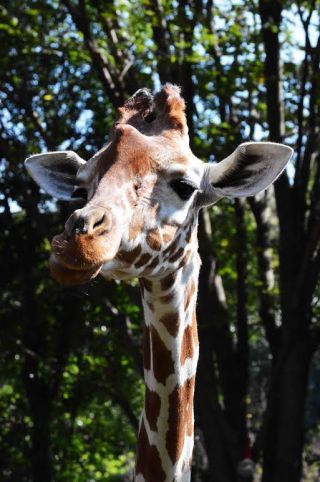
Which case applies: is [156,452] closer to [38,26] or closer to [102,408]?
[38,26]

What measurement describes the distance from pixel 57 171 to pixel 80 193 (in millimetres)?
602

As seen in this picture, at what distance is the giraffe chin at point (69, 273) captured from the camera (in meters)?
Result: 3.15

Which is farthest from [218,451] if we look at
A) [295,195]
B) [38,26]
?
[38,26]

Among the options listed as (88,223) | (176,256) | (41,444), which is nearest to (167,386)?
(176,256)

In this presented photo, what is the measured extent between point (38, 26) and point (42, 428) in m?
7.17

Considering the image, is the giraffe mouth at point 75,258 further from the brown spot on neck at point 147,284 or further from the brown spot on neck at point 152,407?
the brown spot on neck at point 152,407

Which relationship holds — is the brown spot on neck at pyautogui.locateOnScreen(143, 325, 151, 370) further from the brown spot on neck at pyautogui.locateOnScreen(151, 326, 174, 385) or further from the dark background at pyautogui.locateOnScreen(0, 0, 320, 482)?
the dark background at pyautogui.locateOnScreen(0, 0, 320, 482)

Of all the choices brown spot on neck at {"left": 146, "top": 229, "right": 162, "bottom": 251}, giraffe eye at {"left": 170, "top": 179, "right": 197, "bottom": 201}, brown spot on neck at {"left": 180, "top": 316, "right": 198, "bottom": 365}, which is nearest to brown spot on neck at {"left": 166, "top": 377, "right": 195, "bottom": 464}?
brown spot on neck at {"left": 180, "top": 316, "right": 198, "bottom": 365}

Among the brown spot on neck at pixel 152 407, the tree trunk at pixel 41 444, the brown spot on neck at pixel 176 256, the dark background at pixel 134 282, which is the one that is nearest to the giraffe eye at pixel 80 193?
the brown spot on neck at pixel 176 256

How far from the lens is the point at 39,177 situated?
4.52m

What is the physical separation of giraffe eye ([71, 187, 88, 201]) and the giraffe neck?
0.49m

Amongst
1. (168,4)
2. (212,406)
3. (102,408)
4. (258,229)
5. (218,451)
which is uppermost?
(168,4)

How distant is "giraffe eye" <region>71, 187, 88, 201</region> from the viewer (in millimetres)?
3922

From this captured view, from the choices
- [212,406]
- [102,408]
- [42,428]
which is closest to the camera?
[212,406]
